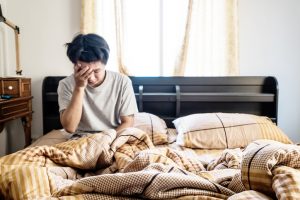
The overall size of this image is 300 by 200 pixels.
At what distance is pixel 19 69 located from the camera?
225cm

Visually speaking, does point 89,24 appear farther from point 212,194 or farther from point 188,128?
point 212,194

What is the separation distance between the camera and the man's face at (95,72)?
1.29 metres

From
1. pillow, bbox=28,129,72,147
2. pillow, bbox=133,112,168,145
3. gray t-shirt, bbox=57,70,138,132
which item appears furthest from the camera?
pillow, bbox=133,112,168,145

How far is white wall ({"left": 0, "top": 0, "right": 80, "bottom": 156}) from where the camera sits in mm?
2305

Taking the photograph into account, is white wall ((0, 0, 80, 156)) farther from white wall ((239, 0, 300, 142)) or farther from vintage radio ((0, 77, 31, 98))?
white wall ((239, 0, 300, 142))

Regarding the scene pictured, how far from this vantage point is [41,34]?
91.4 inches

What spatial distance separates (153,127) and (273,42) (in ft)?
4.59

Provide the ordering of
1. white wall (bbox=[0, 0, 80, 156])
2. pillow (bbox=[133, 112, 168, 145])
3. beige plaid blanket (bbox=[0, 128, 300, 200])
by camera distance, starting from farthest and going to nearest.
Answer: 1. white wall (bbox=[0, 0, 80, 156])
2. pillow (bbox=[133, 112, 168, 145])
3. beige plaid blanket (bbox=[0, 128, 300, 200])

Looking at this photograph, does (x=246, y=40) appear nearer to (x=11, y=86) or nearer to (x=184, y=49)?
(x=184, y=49)

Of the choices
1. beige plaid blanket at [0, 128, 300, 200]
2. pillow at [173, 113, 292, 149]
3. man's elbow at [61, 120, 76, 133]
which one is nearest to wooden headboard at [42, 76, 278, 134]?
pillow at [173, 113, 292, 149]

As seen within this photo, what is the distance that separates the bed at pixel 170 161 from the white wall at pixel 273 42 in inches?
8.3

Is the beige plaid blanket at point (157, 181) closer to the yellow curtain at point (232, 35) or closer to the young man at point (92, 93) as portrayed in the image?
the young man at point (92, 93)

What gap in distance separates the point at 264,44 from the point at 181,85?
854 mm

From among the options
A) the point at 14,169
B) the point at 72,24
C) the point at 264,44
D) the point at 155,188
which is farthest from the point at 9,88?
the point at 264,44
